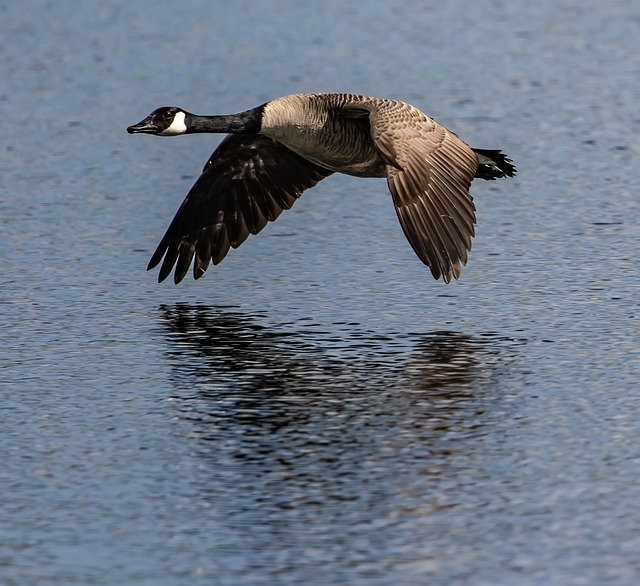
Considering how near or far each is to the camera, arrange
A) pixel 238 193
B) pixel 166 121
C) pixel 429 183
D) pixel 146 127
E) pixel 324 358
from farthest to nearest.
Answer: pixel 238 193 < pixel 166 121 < pixel 146 127 < pixel 429 183 < pixel 324 358

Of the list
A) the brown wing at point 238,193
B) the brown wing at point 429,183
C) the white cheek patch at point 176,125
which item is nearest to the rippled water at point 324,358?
the brown wing at point 238,193

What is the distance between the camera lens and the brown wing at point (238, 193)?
Answer: 973 cm

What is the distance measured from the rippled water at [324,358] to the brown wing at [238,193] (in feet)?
0.79

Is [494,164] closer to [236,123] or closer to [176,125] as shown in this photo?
[236,123]

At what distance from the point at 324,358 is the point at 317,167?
267 cm

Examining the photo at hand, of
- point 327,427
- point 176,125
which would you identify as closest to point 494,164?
point 176,125

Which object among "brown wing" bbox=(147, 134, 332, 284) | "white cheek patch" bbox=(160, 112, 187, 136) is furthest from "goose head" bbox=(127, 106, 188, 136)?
"brown wing" bbox=(147, 134, 332, 284)

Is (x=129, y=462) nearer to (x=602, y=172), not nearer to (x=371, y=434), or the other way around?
(x=371, y=434)

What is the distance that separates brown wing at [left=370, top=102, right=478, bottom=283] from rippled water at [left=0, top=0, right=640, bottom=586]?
1.51 feet

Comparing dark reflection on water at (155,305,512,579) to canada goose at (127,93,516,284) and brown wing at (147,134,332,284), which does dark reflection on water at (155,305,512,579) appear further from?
brown wing at (147,134,332,284)

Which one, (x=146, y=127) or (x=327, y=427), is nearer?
(x=327, y=427)

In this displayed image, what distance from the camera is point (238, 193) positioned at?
995 centimetres

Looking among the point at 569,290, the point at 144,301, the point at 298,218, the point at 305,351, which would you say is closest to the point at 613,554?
the point at 305,351

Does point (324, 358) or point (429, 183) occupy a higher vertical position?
point (429, 183)
